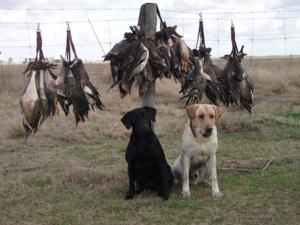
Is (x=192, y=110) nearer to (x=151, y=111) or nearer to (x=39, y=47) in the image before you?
(x=151, y=111)

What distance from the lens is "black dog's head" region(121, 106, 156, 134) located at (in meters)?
7.00

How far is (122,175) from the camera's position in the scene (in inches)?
331

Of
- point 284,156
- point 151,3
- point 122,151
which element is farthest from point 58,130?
point 151,3

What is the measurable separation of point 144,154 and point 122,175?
1.43 meters

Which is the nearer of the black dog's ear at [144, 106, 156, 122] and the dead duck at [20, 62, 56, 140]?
the dead duck at [20, 62, 56, 140]

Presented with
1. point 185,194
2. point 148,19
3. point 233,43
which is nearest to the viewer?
point 233,43

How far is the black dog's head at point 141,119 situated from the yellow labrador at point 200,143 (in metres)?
0.50

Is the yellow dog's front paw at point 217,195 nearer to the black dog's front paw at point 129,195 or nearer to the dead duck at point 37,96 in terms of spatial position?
the black dog's front paw at point 129,195

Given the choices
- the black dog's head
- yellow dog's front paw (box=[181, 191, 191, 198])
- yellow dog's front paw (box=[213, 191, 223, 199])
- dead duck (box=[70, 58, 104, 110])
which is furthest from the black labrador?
dead duck (box=[70, 58, 104, 110])

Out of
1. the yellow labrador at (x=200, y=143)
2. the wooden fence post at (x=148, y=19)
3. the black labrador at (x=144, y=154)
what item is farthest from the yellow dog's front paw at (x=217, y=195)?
the wooden fence post at (x=148, y=19)

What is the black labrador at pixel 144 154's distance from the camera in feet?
23.1

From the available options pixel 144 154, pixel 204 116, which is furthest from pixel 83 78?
pixel 204 116

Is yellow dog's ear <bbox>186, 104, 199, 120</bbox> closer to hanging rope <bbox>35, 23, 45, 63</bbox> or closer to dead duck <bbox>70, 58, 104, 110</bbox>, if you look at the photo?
dead duck <bbox>70, 58, 104, 110</bbox>

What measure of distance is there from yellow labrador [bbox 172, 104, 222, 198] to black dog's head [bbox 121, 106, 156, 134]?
50 centimetres
